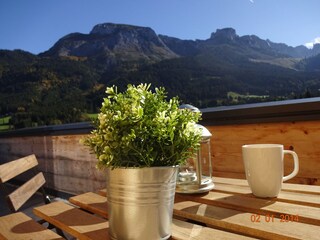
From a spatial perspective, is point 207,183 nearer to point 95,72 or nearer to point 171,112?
point 171,112

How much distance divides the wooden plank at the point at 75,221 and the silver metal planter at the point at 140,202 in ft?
0.27

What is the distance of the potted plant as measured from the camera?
0.60 metres

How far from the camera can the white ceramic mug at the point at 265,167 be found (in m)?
0.85

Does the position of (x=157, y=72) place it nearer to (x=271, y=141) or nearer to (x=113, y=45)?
(x=271, y=141)

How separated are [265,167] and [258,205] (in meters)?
0.12

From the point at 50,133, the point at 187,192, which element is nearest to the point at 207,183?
the point at 187,192

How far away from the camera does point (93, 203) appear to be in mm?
965

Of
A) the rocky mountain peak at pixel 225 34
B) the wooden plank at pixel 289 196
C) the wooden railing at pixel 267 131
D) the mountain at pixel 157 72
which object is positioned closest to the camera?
the wooden plank at pixel 289 196

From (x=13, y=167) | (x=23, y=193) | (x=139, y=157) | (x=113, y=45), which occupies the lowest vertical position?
(x=23, y=193)

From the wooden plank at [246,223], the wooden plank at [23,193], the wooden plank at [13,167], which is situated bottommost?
the wooden plank at [23,193]

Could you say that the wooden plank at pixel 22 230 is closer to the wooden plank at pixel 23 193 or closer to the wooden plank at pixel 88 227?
the wooden plank at pixel 88 227

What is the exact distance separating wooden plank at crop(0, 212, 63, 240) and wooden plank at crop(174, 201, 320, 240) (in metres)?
0.35
